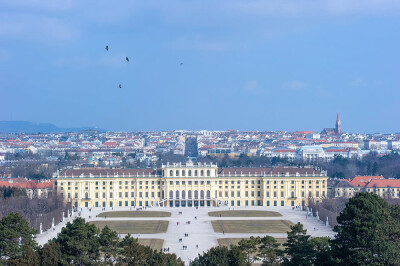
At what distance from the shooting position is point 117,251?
1503 inches

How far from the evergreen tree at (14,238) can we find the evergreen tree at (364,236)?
47.4ft

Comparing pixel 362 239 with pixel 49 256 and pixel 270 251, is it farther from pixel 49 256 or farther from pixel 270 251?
pixel 49 256


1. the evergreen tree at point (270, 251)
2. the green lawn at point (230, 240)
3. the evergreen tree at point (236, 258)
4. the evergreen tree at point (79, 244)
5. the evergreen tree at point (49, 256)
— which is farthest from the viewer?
the green lawn at point (230, 240)

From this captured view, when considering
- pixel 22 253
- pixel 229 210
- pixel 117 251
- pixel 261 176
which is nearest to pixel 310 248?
pixel 117 251

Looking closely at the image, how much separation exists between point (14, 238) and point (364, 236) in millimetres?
17291

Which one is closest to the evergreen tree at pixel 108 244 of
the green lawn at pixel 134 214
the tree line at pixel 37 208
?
the tree line at pixel 37 208

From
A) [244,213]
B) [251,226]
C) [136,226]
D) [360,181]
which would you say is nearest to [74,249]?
[136,226]

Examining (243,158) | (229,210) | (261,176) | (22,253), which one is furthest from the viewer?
(243,158)

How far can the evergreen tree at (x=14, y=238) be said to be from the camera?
3628 centimetres

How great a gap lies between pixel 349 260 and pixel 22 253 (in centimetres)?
1558

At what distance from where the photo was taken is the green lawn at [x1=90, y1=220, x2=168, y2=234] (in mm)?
61188

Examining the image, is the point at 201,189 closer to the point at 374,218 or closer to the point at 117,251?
the point at 117,251

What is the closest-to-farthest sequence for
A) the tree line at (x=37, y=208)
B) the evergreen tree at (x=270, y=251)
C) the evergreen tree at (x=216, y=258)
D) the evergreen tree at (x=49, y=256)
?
the evergreen tree at (x=49, y=256) → the evergreen tree at (x=216, y=258) → the evergreen tree at (x=270, y=251) → the tree line at (x=37, y=208)

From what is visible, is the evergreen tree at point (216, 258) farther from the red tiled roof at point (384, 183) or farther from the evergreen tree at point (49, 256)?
the red tiled roof at point (384, 183)
